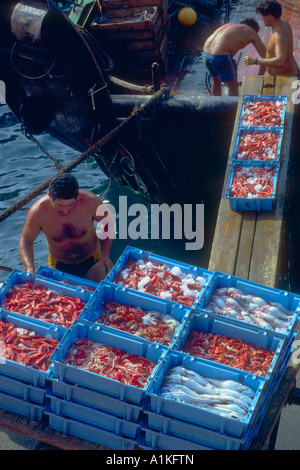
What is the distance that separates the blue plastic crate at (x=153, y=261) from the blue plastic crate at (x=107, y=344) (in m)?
0.69

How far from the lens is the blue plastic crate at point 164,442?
13.7 ft

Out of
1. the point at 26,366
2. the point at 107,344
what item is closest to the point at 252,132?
the point at 107,344

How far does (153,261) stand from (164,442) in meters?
1.87

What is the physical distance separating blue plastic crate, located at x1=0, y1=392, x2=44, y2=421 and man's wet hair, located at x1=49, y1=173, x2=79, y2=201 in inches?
96.4

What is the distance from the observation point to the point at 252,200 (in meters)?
6.53

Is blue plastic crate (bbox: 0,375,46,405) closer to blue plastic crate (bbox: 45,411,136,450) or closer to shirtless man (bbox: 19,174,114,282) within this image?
blue plastic crate (bbox: 45,411,136,450)

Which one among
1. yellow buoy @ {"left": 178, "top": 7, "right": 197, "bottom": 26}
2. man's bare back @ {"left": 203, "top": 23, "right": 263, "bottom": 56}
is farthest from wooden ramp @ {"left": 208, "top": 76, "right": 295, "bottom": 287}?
yellow buoy @ {"left": 178, "top": 7, "right": 197, "bottom": 26}

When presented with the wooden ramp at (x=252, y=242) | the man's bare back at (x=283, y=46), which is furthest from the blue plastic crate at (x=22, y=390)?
the man's bare back at (x=283, y=46)

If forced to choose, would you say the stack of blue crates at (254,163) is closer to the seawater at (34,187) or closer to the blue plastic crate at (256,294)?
the blue plastic crate at (256,294)

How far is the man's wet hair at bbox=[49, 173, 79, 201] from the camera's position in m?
6.20

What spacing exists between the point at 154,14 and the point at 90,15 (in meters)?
1.37

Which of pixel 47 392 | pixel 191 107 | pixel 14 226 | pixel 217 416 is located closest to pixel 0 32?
pixel 191 107

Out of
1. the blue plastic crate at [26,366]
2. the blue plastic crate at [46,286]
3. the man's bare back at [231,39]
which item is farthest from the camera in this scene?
the man's bare back at [231,39]

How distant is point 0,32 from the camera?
8.09 metres
